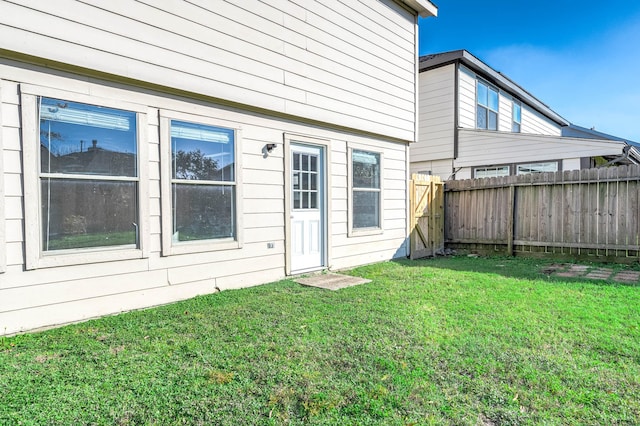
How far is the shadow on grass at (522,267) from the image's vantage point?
5.14 metres

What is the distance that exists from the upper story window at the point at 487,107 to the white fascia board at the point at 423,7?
168 inches

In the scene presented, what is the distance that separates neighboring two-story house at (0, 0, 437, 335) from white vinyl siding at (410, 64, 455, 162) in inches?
170

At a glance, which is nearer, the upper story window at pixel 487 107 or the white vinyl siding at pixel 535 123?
the upper story window at pixel 487 107

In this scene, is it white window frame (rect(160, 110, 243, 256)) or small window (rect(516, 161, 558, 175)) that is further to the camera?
small window (rect(516, 161, 558, 175))

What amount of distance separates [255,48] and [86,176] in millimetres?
2562

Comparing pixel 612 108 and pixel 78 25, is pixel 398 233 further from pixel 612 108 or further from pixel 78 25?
pixel 612 108

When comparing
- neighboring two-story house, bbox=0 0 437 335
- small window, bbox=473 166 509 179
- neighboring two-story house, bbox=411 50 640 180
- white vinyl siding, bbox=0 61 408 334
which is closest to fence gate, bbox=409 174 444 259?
neighboring two-story house, bbox=0 0 437 335

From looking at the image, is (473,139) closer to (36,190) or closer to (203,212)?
(203,212)

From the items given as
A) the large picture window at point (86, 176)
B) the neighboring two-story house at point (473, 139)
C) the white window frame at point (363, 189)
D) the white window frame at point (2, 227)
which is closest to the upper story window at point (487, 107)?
the neighboring two-story house at point (473, 139)

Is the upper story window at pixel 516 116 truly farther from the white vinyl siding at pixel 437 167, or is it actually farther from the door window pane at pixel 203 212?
the door window pane at pixel 203 212

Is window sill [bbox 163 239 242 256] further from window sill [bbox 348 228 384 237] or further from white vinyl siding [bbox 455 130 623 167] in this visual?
white vinyl siding [bbox 455 130 623 167]

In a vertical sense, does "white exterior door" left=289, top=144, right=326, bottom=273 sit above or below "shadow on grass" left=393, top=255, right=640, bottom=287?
above

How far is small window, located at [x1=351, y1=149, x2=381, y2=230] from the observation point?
250 inches

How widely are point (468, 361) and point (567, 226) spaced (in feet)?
18.5
